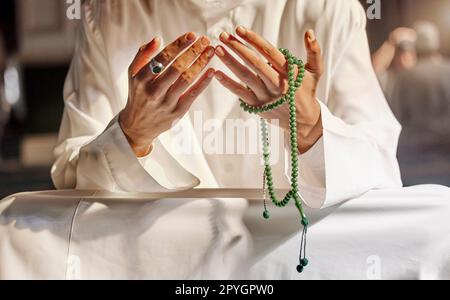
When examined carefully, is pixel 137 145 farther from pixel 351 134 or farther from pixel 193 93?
pixel 351 134

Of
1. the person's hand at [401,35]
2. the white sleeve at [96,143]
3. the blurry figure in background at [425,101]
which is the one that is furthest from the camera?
the blurry figure in background at [425,101]

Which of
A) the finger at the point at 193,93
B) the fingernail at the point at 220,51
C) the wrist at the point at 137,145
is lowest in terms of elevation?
the wrist at the point at 137,145

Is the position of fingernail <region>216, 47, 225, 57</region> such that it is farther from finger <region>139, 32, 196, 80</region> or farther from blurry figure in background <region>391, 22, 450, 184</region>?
blurry figure in background <region>391, 22, 450, 184</region>

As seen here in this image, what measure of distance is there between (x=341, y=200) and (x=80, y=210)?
252mm

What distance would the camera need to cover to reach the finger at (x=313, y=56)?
67 centimetres

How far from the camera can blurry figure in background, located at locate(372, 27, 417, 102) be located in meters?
1.06

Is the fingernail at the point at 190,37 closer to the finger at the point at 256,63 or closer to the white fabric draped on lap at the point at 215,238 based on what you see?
the finger at the point at 256,63

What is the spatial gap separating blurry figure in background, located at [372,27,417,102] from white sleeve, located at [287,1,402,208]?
0.18m

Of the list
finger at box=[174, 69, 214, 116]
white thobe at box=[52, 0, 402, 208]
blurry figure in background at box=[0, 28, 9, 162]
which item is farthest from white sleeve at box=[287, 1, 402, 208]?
blurry figure in background at box=[0, 28, 9, 162]

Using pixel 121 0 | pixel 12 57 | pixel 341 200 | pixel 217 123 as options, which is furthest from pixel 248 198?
pixel 12 57

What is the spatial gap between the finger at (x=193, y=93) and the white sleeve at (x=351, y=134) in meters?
0.12

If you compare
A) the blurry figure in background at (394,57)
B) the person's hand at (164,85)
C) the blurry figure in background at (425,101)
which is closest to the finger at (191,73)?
the person's hand at (164,85)

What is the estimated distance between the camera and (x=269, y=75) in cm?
67

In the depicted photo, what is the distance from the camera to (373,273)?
2.36 ft
